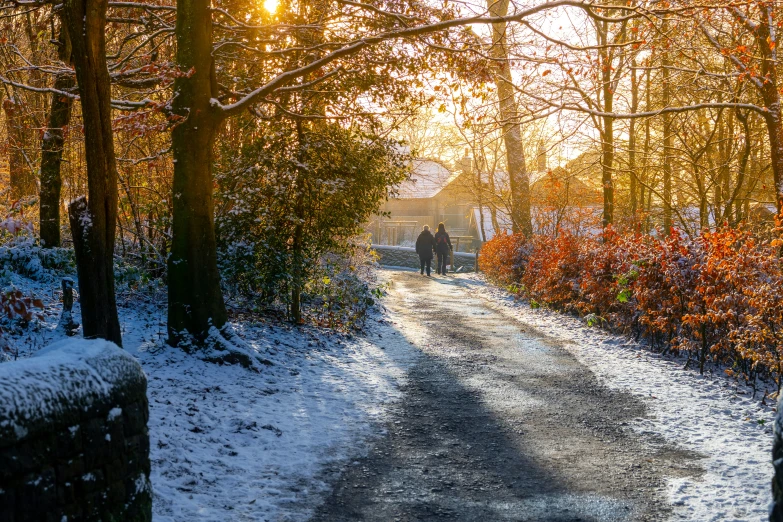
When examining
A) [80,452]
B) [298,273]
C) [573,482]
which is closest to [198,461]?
[80,452]

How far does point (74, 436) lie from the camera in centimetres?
281

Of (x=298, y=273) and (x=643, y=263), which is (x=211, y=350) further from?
(x=643, y=263)

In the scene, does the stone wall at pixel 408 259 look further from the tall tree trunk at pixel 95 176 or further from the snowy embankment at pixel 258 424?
the tall tree trunk at pixel 95 176

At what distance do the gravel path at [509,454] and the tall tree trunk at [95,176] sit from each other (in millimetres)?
2802

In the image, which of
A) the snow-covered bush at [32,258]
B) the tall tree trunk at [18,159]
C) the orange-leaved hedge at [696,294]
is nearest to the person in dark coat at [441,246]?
the orange-leaved hedge at [696,294]

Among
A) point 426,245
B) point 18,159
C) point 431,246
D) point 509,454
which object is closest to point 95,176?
point 509,454

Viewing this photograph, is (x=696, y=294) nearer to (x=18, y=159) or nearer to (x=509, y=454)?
(x=509, y=454)

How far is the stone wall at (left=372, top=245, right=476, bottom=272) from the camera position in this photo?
31234 mm

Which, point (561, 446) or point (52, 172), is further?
point (52, 172)

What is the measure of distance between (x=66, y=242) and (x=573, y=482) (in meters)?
12.5

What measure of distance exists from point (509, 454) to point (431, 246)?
831 inches

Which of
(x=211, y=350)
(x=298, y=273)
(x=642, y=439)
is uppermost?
(x=298, y=273)

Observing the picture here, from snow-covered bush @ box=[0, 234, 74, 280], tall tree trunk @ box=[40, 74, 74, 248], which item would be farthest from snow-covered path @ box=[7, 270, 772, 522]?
tall tree trunk @ box=[40, 74, 74, 248]

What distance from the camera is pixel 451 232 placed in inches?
1944
